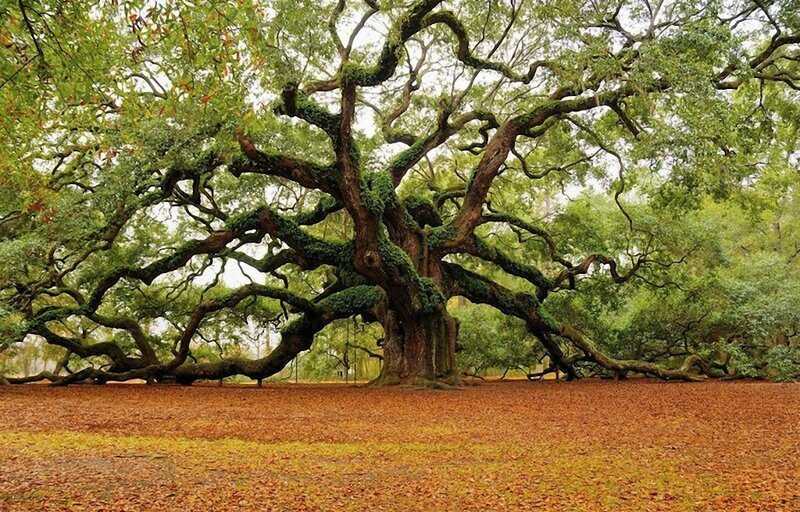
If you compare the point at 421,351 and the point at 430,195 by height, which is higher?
the point at 430,195

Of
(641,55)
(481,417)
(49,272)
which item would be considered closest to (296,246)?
(49,272)

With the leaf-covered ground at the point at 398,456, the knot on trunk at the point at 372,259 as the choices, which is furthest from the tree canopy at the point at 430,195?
the leaf-covered ground at the point at 398,456

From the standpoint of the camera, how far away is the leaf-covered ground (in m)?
3.21

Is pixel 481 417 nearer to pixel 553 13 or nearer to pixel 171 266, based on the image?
pixel 553 13

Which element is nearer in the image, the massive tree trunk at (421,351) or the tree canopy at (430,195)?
the tree canopy at (430,195)

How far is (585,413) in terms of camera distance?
7.44 m

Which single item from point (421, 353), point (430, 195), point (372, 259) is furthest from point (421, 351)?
point (430, 195)

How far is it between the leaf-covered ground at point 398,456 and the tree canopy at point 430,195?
7.59ft

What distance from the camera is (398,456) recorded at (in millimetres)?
4527

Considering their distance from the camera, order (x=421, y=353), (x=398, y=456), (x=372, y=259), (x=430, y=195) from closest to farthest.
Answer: (x=398, y=456) → (x=372, y=259) → (x=421, y=353) → (x=430, y=195)

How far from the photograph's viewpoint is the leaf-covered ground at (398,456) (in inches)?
127

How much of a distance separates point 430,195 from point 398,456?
12.8 metres

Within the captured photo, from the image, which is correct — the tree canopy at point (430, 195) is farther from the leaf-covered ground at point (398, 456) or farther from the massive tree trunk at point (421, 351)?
the leaf-covered ground at point (398, 456)

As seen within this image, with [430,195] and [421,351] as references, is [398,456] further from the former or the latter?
[430,195]
